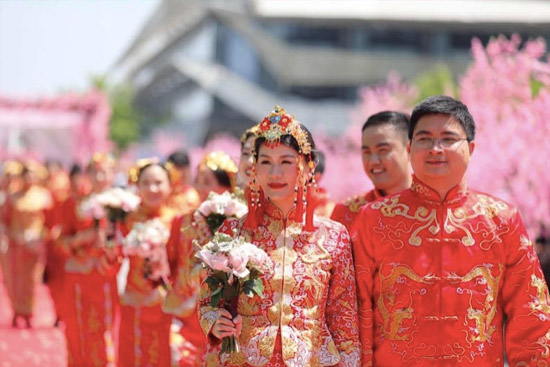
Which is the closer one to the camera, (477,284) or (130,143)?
(477,284)

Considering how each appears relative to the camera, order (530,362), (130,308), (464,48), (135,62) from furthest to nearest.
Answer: (135,62) → (464,48) → (130,308) → (530,362)

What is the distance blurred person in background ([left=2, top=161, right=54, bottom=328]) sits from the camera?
1273cm

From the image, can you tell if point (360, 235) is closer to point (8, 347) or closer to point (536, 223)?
point (8, 347)

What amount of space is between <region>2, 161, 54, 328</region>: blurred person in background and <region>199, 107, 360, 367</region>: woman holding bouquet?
8.46 meters

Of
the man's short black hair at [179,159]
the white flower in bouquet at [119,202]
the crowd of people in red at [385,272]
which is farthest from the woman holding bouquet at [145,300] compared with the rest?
the crowd of people in red at [385,272]

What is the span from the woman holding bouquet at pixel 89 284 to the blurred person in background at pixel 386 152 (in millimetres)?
3125

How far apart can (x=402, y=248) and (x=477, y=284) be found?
Answer: 35 cm

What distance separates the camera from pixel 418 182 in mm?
4621

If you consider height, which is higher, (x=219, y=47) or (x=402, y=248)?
(x=219, y=47)

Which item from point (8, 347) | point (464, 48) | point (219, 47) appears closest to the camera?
point (8, 347)

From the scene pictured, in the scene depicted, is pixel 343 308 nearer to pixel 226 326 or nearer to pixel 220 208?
pixel 226 326

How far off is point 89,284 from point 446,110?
4708mm

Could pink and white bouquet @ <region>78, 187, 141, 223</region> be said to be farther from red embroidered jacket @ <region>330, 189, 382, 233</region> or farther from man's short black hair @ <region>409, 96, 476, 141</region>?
man's short black hair @ <region>409, 96, 476, 141</region>

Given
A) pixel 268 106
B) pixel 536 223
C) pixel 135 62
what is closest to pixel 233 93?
pixel 268 106
